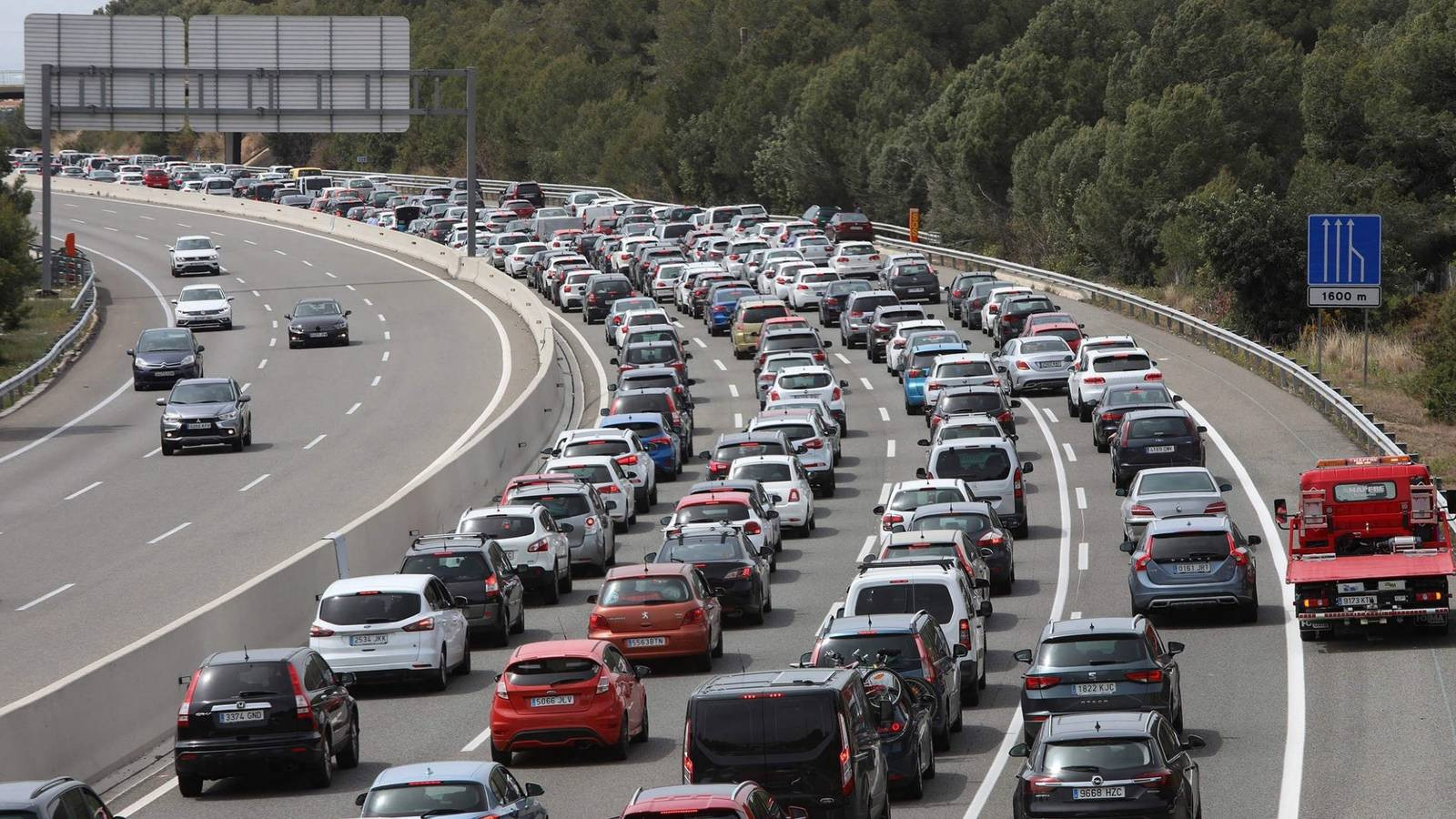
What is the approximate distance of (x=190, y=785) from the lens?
19.4 meters

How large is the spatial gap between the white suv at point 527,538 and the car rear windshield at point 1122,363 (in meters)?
18.1

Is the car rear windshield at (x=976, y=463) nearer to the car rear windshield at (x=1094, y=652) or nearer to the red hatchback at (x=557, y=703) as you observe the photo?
the car rear windshield at (x=1094, y=652)

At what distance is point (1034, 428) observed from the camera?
4578cm

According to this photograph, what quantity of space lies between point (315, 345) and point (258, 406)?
10760 mm

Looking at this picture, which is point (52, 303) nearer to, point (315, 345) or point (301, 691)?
point (315, 345)

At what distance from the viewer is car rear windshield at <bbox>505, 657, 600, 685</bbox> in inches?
797

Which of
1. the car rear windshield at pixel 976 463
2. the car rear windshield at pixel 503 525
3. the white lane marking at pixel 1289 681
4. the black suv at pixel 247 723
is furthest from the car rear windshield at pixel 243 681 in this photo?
the car rear windshield at pixel 976 463

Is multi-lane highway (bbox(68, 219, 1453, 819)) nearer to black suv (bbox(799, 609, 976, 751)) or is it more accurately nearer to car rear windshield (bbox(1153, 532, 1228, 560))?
black suv (bbox(799, 609, 976, 751))

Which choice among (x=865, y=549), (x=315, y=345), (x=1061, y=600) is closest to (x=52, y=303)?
(x=315, y=345)

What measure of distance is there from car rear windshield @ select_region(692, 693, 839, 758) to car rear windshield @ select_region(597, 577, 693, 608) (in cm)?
860

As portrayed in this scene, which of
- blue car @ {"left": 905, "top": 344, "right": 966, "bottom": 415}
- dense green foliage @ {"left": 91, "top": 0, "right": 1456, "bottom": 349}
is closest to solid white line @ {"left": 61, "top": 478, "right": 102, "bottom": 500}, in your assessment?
blue car @ {"left": 905, "top": 344, "right": 966, "bottom": 415}

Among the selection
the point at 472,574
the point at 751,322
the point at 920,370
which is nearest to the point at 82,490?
the point at 472,574

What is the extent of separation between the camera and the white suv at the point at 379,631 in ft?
78.4

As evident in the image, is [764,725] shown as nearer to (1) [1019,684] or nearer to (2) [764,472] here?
(1) [1019,684]
